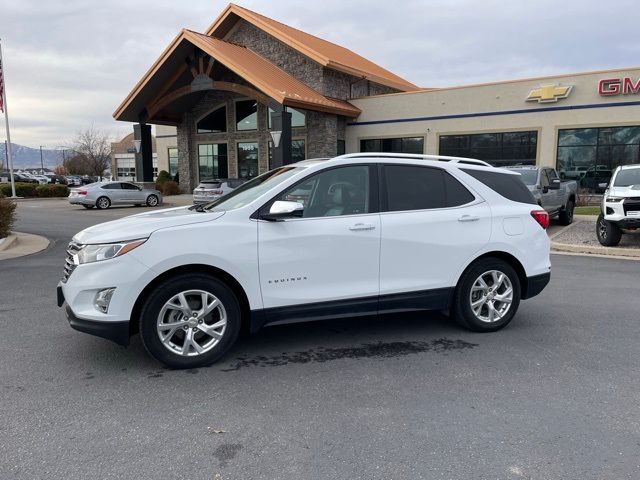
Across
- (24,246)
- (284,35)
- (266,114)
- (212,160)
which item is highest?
(284,35)

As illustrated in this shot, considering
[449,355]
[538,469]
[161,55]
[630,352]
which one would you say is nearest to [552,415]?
[538,469]

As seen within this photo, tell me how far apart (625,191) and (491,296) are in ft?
22.3

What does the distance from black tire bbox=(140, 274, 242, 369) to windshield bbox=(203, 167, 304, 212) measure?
768 millimetres

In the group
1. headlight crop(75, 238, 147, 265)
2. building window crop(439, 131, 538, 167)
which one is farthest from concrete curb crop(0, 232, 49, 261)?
building window crop(439, 131, 538, 167)

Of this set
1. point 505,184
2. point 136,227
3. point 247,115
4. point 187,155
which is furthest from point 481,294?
point 187,155

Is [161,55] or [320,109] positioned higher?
[161,55]

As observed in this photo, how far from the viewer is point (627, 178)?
36.2 ft

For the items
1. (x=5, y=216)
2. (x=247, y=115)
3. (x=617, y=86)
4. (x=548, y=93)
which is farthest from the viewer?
(x=247, y=115)

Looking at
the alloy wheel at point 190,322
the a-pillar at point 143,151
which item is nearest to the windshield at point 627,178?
the alloy wheel at point 190,322

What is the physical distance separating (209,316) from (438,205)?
2.43 meters

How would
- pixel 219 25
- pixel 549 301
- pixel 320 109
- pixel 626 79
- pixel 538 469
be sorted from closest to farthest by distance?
pixel 538 469 → pixel 549 301 → pixel 626 79 → pixel 320 109 → pixel 219 25

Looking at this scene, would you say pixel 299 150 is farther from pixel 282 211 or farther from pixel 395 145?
pixel 282 211

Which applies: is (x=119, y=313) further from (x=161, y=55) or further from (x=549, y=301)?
(x=161, y=55)

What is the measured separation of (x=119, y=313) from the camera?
4027 mm
